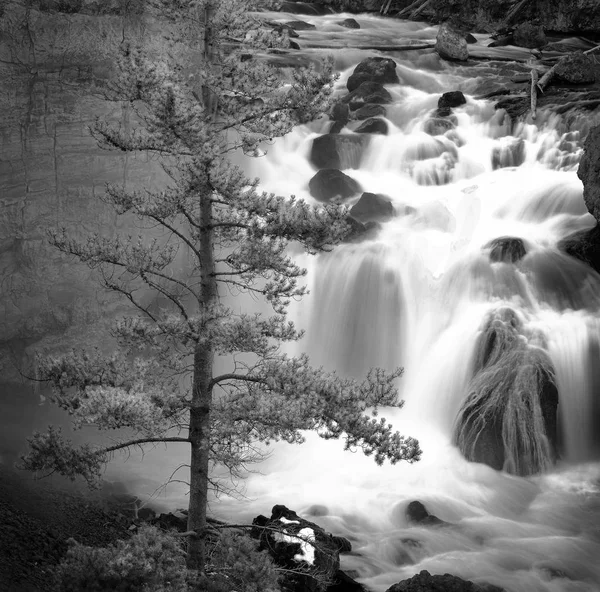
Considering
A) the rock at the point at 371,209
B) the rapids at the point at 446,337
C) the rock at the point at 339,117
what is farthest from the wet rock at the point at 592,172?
the rock at the point at 339,117

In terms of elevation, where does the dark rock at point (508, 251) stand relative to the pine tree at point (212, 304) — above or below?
above

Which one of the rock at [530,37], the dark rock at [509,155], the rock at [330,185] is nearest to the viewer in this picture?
the rock at [330,185]

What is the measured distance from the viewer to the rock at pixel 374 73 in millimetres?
24203

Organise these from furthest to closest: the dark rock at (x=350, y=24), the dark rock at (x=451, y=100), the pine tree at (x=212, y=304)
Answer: the dark rock at (x=350, y=24) → the dark rock at (x=451, y=100) → the pine tree at (x=212, y=304)

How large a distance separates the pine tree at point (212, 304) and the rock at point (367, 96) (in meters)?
14.0

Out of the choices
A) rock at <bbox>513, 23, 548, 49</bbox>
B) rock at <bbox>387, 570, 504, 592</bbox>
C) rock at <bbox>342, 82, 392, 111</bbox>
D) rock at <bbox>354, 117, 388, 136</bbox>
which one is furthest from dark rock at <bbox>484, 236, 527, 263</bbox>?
rock at <bbox>513, 23, 548, 49</bbox>

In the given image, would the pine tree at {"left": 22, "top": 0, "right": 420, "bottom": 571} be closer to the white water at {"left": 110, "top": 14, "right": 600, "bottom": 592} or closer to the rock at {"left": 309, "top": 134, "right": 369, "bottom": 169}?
the white water at {"left": 110, "top": 14, "right": 600, "bottom": 592}

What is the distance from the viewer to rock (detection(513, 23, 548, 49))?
28031 mm

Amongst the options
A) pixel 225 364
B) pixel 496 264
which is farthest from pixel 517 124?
pixel 225 364

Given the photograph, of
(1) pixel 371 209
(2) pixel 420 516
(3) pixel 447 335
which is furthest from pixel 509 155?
(2) pixel 420 516

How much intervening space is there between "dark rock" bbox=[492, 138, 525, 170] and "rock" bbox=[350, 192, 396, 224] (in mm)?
3328

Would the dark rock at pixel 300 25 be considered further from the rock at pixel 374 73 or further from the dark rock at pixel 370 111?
the dark rock at pixel 370 111

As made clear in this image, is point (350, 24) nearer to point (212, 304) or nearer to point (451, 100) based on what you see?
point (451, 100)

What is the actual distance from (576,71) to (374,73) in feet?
17.8
